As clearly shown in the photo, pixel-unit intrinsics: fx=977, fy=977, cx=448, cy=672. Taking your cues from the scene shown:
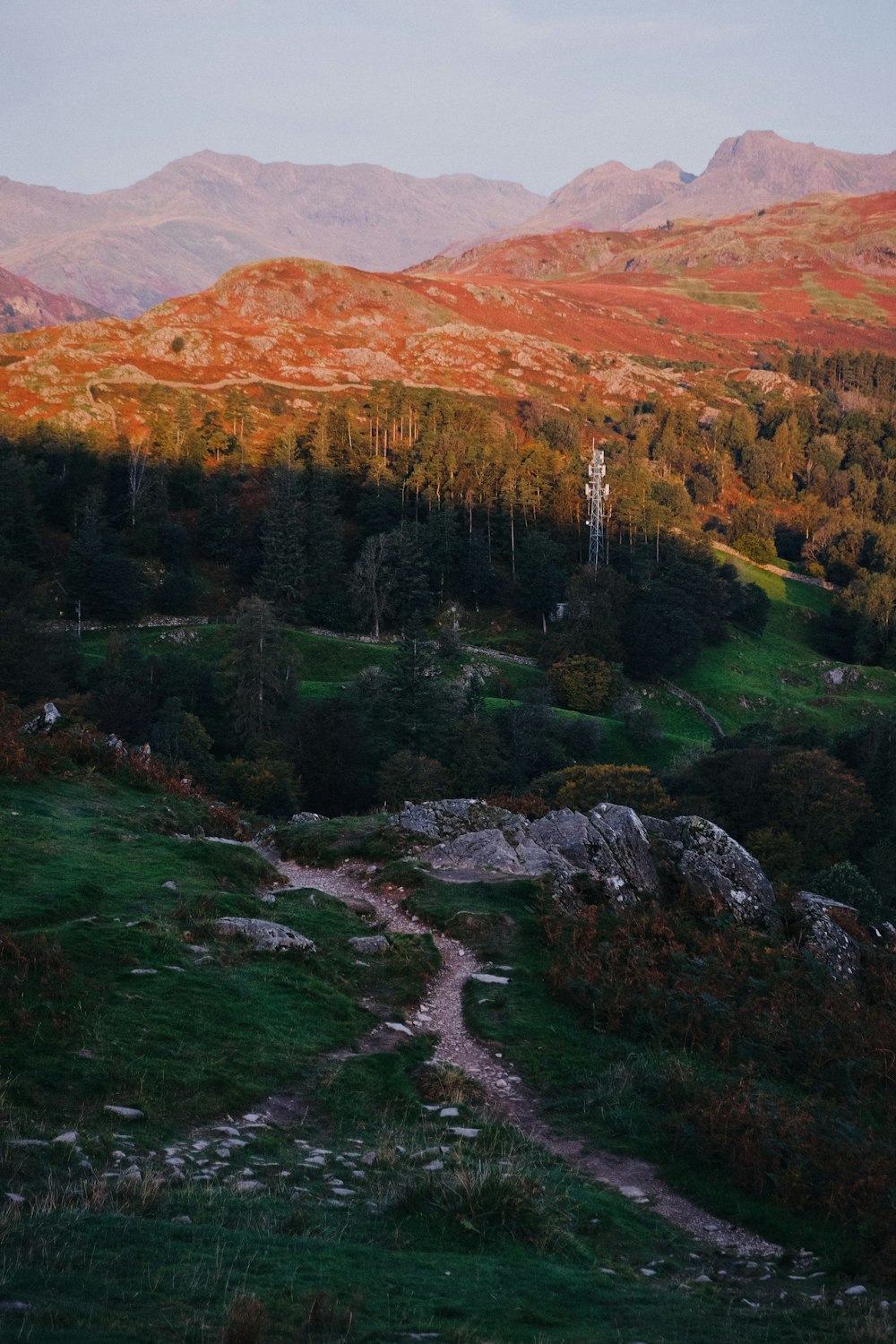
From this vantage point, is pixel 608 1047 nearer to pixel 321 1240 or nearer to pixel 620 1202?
pixel 620 1202

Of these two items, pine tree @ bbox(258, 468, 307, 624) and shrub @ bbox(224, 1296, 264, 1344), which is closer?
shrub @ bbox(224, 1296, 264, 1344)

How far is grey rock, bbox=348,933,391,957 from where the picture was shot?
18.0 m

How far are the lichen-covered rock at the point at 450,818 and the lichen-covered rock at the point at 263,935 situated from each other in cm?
889

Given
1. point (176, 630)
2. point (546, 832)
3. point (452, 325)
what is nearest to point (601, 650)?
point (176, 630)

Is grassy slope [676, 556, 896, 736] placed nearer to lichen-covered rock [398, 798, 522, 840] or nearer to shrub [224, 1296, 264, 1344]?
lichen-covered rock [398, 798, 522, 840]

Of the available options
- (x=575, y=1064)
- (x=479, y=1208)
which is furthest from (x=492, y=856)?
(x=479, y=1208)

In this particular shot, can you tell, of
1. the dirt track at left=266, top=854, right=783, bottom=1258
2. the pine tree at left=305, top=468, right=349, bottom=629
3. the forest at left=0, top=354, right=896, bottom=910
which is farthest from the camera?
the pine tree at left=305, top=468, right=349, bottom=629

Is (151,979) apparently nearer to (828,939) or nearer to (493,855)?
(493,855)

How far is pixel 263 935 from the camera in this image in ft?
54.7

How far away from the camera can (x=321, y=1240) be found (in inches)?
318

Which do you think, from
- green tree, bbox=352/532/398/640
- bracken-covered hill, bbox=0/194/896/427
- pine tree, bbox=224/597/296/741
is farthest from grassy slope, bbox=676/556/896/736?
bracken-covered hill, bbox=0/194/896/427

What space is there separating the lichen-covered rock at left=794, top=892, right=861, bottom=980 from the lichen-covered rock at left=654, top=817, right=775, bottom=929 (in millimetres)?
802

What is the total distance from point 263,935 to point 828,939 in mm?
12981

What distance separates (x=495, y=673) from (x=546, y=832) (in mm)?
56597
